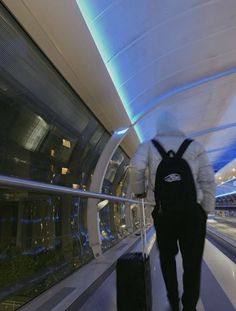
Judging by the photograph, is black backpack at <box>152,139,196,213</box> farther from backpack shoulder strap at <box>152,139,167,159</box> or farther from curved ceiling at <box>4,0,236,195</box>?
curved ceiling at <box>4,0,236,195</box>

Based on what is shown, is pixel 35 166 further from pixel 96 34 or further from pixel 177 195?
pixel 177 195

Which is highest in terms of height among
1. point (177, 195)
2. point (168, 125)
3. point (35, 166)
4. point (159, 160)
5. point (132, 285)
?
point (35, 166)

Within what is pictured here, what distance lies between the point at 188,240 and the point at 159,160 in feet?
2.16

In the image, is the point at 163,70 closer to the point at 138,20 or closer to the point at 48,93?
the point at 138,20

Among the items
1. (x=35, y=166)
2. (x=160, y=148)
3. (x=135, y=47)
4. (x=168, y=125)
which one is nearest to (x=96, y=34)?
(x=135, y=47)

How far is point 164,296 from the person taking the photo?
10.8ft

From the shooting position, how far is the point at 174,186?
2.45m

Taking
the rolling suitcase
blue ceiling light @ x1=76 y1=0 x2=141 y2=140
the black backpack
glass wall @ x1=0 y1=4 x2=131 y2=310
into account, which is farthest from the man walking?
blue ceiling light @ x1=76 y1=0 x2=141 y2=140

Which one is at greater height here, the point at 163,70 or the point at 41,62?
the point at 163,70

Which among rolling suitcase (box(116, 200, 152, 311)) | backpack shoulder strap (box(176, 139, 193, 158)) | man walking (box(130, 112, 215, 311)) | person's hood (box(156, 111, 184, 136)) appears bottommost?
rolling suitcase (box(116, 200, 152, 311))

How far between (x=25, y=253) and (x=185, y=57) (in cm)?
544

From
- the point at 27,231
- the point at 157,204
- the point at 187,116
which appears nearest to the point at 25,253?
the point at 27,231

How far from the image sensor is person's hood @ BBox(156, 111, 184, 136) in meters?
2.74

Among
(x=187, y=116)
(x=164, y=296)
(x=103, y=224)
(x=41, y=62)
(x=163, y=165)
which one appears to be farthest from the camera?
(x=187, y=116)
